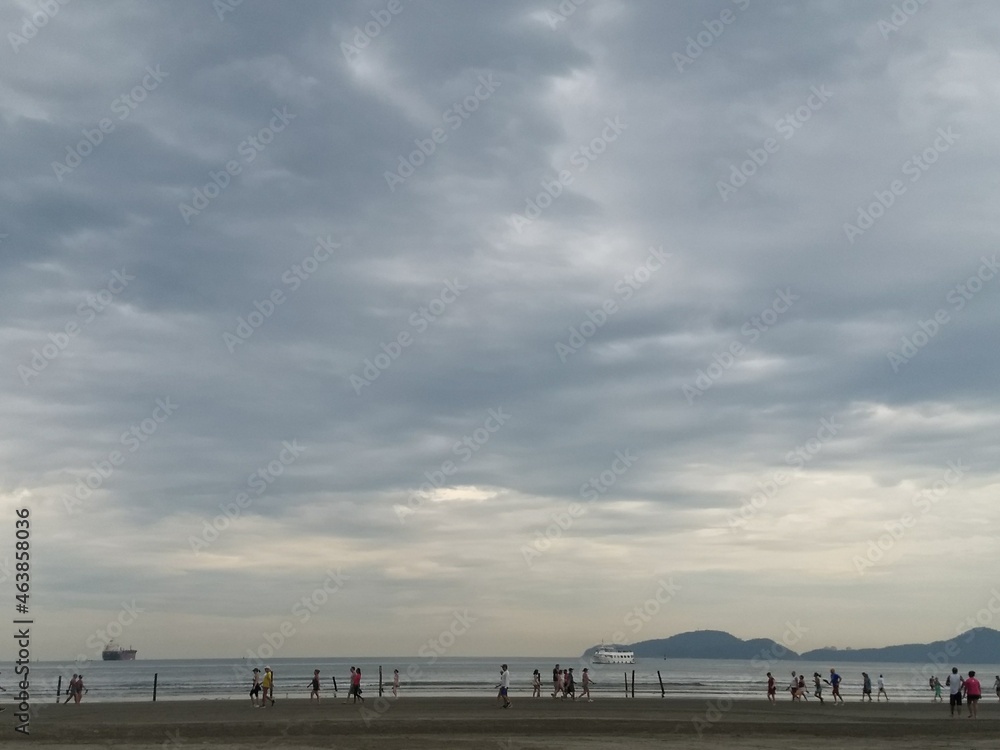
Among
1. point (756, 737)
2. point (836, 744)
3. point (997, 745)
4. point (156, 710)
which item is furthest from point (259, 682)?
point (997, 745)

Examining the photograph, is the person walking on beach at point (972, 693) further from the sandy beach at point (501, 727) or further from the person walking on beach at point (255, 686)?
the person walking on beach at point (255, 686)

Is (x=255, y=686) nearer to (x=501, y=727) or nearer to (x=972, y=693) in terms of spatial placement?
(x=501, y=727)

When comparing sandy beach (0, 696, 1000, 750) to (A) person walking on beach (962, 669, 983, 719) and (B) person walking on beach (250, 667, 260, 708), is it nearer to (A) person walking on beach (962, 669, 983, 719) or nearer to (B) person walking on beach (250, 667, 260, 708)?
(B) person walking on beach (250, 667, 260, 708)

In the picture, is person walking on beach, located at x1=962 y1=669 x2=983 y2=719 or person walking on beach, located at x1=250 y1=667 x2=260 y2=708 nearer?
person walking on beach, located at x1=962 y1=669 x2=983 y2=719

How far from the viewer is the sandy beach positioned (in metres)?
28.7

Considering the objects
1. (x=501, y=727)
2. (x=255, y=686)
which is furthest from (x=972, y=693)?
(x=255, y=686)

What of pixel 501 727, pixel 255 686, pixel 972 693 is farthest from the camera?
pixel 255 686

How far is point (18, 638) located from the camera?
87.5 ft

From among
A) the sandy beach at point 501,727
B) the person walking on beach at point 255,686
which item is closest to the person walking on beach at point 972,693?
the sandy beach at point 501,727

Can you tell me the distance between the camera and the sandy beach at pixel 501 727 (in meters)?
28.7

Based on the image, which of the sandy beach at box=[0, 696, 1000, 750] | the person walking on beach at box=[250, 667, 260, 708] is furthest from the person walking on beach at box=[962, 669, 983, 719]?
the person walking on beach at box=[250, 667, 260, 708]

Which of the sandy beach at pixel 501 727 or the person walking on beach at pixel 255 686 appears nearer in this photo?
the sandy beach at pixel 501 727

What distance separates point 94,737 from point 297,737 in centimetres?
699

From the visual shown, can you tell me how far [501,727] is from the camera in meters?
32.7
